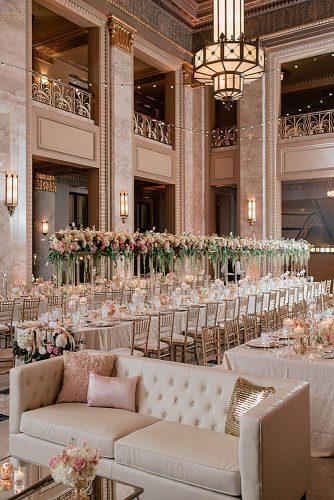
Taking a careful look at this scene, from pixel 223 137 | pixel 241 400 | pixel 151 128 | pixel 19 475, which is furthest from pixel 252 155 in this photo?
pixel 19 475

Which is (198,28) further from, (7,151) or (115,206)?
(7,151)

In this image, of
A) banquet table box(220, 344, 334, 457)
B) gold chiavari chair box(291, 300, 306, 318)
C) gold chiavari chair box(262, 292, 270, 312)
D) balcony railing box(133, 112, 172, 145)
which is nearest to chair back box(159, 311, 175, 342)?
gold chiavari chair box(291, 300, 306, 318)

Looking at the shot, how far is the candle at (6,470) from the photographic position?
2806 mm

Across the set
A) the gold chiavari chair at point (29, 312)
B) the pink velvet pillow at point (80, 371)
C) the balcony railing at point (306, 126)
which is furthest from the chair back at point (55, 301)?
the balcony railing at point (306, 126)

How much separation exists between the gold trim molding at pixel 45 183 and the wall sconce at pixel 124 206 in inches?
144

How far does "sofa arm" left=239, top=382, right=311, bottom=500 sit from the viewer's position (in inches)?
112

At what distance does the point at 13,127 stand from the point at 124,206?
346 centimetres

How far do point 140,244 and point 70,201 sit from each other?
9.32 metres

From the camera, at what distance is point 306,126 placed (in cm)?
1401

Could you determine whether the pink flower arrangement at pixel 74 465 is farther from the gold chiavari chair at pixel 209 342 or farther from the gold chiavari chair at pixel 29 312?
the gold chiavari chair at pixel 29 312

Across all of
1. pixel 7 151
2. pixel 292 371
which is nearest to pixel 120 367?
pixel 292 371

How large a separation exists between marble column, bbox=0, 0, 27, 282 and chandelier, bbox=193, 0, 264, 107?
455 centimetres

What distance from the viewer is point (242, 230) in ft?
47.8

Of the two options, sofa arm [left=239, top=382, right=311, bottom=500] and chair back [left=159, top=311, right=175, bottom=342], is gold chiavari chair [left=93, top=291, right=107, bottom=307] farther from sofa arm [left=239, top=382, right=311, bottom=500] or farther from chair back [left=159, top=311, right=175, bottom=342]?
sofa arm [left=239, top=382, right=311, bottom=500]
